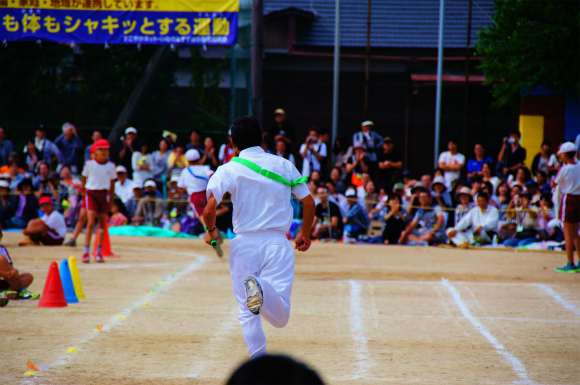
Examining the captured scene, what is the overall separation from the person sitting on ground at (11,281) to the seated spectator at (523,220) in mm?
9909

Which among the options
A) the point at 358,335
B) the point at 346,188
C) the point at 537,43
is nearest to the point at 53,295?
the point at 358,335

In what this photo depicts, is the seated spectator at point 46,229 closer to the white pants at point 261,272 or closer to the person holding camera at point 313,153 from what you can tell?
the person holding camera at point 313,153

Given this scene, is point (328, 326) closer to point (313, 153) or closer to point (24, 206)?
point (313, 153)

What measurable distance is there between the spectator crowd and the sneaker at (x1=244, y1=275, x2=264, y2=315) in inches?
403

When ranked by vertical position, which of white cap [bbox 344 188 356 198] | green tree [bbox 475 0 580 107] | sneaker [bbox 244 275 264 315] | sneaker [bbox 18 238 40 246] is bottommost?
sneaker [bbox 18 238 40 246]

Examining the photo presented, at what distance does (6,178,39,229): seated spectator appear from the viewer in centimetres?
1752

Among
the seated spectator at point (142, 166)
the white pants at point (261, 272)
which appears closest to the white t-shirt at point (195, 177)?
the seated spectator at point (142, 166)

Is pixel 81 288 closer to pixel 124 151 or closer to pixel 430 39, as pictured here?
pixel 124 151

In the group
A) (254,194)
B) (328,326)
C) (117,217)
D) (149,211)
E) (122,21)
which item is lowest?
(117,217)

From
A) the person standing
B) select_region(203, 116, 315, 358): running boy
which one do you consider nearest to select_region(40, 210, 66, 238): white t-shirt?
the person standing

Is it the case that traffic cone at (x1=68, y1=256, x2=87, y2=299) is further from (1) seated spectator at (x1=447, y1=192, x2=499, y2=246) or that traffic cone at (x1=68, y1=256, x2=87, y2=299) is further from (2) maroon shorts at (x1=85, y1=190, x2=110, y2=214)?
(1) seated spectator at (x1=447, y1=192, x2=499, y2=246)

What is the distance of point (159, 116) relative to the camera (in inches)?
866

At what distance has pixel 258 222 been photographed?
5.28 m

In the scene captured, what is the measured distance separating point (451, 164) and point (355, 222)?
287 cm
